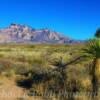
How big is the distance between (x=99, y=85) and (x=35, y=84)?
3.10 m

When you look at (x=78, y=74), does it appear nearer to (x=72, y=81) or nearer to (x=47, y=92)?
(x=72, y=81)

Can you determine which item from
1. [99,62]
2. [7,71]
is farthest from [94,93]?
[7,71]

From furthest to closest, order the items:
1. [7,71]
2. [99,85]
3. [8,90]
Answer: [7,71]
[8,90]
[99,85]

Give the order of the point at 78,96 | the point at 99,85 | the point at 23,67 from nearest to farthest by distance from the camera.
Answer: the point at 78,96 < the point at 99,85 < the point at 23,67

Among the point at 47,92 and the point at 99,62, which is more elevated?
the point at 99,62

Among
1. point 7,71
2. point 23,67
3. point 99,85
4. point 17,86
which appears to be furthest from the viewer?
point 23,67

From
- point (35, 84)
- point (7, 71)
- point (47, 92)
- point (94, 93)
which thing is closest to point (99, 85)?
point (94, 93)

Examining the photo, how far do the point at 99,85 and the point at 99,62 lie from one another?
3.05ft

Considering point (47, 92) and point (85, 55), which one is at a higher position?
point (85, 55)

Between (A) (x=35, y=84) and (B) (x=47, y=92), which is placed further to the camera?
(A) (x=35, y=84)

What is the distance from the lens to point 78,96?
11.7 meters

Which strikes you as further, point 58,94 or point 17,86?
point 17,86

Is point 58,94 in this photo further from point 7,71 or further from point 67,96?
point 7,71

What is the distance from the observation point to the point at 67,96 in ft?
39.8
